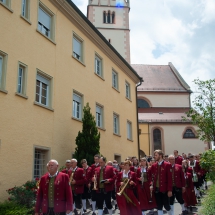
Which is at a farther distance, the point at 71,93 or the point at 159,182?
the point at 71,93

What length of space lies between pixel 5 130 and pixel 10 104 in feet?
3.12

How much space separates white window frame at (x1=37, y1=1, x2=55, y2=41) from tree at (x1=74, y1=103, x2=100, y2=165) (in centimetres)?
388

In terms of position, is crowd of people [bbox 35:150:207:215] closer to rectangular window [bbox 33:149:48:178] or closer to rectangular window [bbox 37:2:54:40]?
rectangular window [bbox 33:149:48:178]

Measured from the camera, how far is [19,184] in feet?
35.8

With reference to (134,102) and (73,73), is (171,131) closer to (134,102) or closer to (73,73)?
(134,102)

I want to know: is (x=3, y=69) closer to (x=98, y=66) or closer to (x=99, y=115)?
(x=99, y=115)

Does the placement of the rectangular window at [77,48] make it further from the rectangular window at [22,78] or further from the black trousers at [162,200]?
the black trousers at [162,200]

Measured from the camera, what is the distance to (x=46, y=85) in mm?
13523

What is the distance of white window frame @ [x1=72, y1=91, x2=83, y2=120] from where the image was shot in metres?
15.6

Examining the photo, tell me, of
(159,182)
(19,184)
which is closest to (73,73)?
(19,184)

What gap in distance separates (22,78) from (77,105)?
4.50m

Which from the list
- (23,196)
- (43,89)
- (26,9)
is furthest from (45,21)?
(23,196)

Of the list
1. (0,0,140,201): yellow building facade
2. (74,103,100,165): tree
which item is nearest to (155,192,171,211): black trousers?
(0,0,140,201): yellow building facade

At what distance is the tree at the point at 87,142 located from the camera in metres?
13.5
